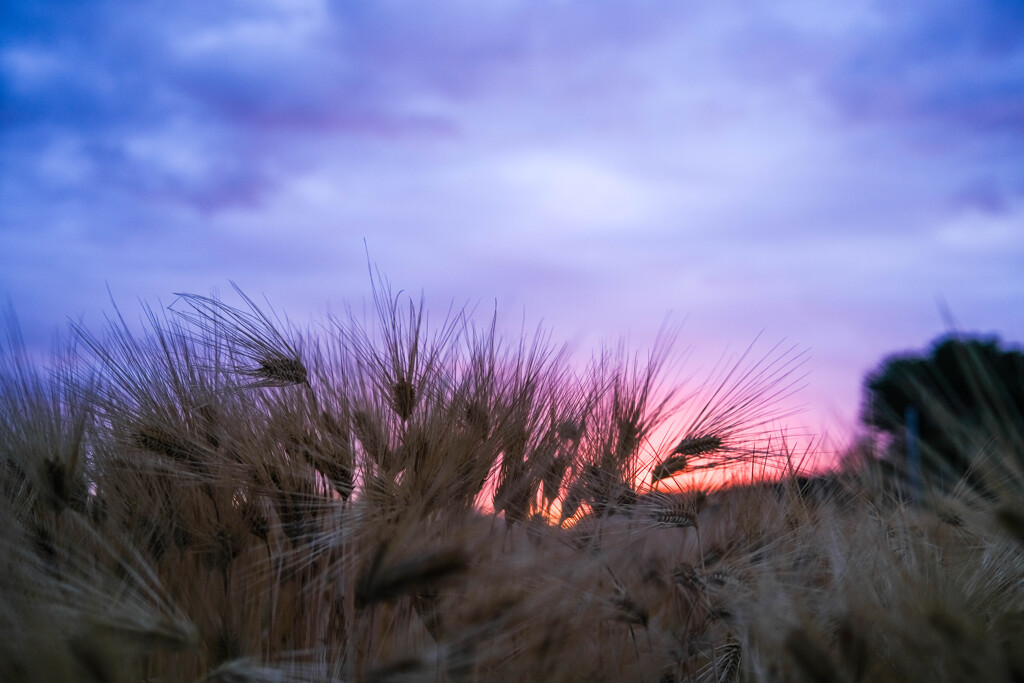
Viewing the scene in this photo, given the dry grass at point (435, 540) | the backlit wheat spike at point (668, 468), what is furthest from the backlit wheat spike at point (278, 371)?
the backlit wheat spike at point (668, 468)

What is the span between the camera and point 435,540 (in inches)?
65.4

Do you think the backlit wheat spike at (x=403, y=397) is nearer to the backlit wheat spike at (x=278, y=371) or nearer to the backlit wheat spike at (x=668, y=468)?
the backlit wheat spike at (x=278, y=371)

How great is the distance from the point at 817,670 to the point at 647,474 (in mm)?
952

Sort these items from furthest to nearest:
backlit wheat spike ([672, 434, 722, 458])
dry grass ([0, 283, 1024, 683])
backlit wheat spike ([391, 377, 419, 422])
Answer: backlit wheat spike ([672, 434, 722, 458]), backlit wheat spike ([391, 377, 419, 422]), dry grass ([0, 283, 1024, 683])

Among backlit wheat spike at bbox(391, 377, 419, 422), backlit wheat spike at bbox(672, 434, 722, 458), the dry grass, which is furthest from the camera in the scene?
backlit wheat spike at bbox(672, 434, 722, 458)

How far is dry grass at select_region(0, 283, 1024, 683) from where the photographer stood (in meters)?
1.33

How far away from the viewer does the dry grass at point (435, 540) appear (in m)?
1.33

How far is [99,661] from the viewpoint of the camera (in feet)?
3.82

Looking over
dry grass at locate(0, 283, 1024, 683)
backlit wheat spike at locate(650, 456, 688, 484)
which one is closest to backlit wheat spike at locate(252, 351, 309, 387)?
dry grass at locate(0, 283, 1024, 683)

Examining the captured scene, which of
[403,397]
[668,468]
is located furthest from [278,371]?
[668,468]

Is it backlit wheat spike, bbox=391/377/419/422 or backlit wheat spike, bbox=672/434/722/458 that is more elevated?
backlit wheat spike, bbox=391/377/419/422

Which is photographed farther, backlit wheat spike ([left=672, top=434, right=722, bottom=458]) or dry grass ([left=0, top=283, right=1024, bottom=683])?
backlit wheat spike ([left=672, top=434, right=722, bottom=458])

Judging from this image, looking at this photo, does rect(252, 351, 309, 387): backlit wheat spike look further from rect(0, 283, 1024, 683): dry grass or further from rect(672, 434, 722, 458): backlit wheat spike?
rect(672, 434, 722, 458): backlit wheat spike

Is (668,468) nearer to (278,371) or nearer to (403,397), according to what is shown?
(403,397)
